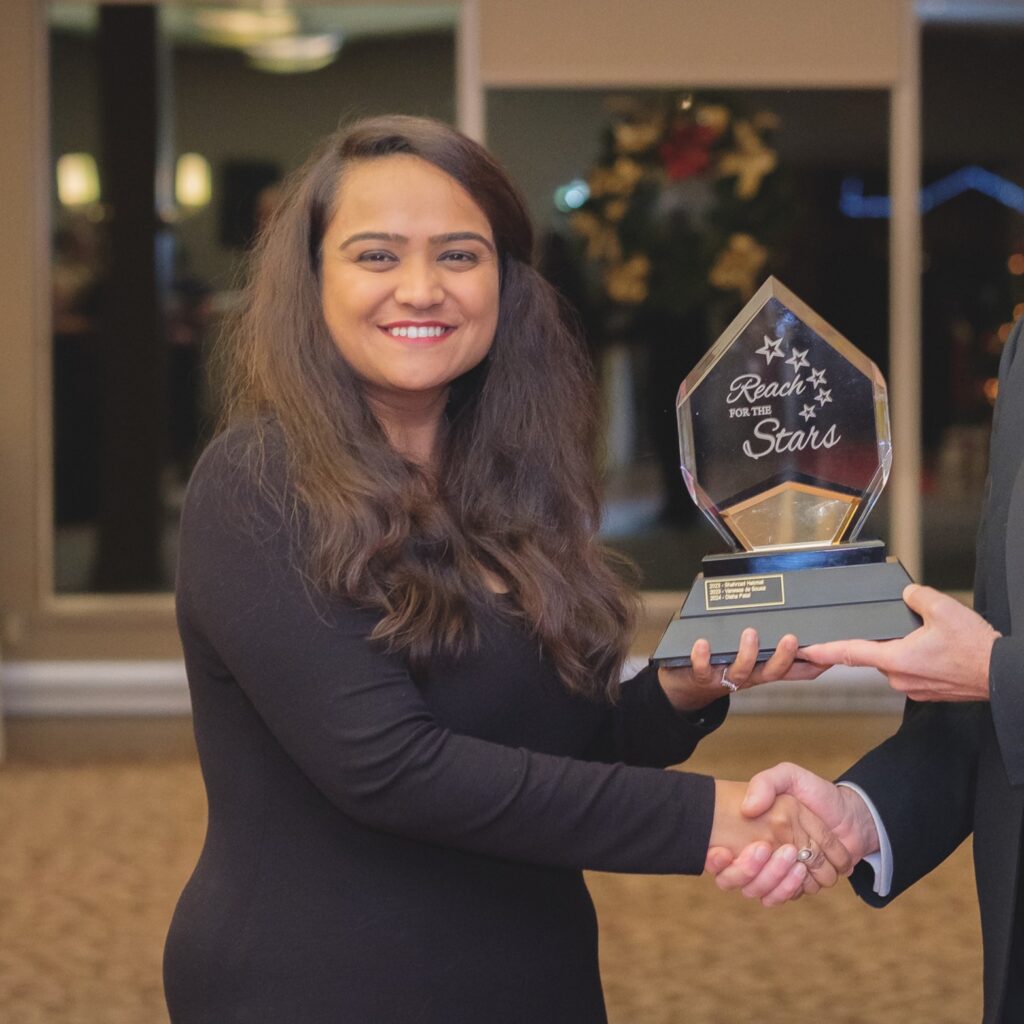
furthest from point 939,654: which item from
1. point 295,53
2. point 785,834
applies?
point 295,53

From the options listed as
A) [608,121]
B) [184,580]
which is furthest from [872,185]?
[184,580]

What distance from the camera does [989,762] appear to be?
5.76ft

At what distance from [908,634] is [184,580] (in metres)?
0.76

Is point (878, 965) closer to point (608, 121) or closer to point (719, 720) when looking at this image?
point (719, 720)

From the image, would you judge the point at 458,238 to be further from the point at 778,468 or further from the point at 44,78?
the point at 44,78

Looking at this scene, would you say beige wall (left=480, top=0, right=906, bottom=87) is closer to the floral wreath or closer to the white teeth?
the floral wreath

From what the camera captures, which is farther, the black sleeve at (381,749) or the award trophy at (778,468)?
the award trophy at (778,468)

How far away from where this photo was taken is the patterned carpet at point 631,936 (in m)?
3.44

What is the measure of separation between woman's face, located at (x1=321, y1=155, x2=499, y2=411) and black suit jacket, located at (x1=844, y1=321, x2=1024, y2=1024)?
588 millimetres

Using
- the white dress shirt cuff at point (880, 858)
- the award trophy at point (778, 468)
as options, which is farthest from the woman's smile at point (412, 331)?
the white dress shirt cuff at point (880, 858)

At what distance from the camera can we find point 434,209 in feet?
5.74

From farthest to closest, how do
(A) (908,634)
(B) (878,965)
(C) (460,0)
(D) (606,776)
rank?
1. (C) (460,0)
2. (B) (878,965)
3. (A) (908,634)
4. (D) (606,776)

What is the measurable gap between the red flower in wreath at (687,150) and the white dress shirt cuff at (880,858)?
15.2 ft

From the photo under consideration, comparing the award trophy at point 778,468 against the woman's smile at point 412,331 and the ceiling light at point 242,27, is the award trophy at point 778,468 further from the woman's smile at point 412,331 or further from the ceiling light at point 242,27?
the ceiling light at point 242,27
